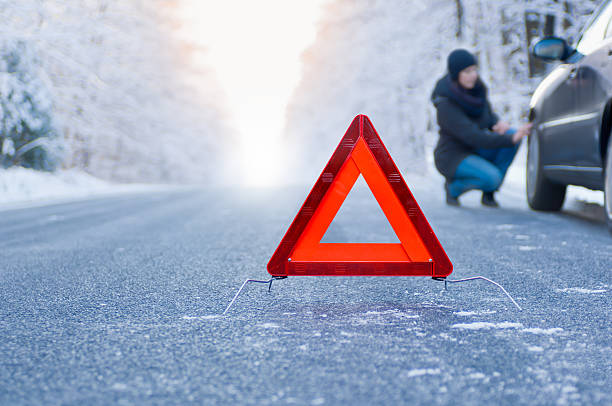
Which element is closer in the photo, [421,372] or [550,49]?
[421,372]

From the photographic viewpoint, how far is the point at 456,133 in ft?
24.9

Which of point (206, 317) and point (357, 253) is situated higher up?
point (357, 253)

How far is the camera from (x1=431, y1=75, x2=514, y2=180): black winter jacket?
7335 mm

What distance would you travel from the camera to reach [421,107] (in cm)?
2455

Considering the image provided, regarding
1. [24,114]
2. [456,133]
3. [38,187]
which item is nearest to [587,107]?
[456,133]

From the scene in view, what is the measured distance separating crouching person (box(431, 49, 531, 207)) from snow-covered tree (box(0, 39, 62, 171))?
13.9 m

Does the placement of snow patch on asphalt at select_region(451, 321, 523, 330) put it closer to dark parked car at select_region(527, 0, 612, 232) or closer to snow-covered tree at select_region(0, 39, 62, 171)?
dark parked car at select_region(527, 0, 612, 232)

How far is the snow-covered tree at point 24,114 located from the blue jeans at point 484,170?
14017 millimetres

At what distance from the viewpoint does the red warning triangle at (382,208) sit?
9.99ft

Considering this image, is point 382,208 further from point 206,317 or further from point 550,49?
point 550,49

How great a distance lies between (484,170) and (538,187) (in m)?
0.82

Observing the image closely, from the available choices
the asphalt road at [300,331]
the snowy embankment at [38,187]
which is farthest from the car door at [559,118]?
the snowy embankment at [38,187]

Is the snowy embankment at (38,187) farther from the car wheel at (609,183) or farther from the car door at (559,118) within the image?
the car wheel at (609,183)

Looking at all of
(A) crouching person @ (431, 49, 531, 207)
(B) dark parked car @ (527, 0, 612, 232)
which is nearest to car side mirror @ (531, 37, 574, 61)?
(B) dark parked car @ (527, 0, 612, 232)
